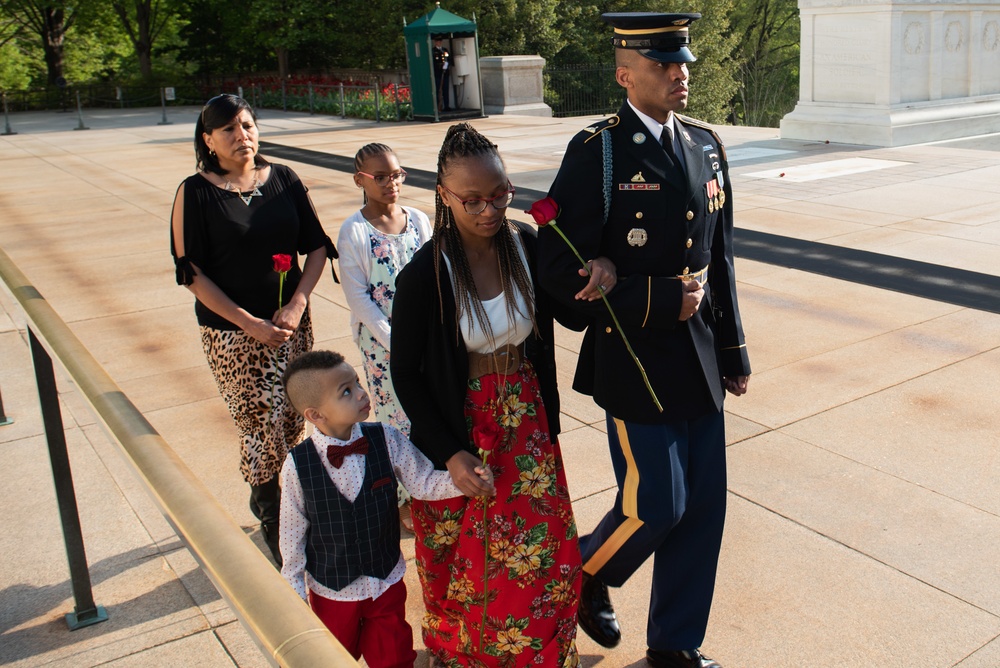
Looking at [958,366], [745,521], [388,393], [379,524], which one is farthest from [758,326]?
[379,524]

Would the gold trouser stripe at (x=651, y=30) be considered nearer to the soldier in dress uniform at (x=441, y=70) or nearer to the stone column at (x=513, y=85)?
the soldier in dress uniform at (x=441, y=70)

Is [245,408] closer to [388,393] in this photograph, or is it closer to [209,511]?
[388,393]

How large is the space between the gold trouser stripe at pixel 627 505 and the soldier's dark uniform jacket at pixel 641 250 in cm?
8

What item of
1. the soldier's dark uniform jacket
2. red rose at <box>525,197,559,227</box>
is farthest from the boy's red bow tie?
red rose at <box>525,197,559,227</box>

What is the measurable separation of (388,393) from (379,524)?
1.20 m

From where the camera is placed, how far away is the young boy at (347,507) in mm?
2824

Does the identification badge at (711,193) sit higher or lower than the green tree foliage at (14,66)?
lower

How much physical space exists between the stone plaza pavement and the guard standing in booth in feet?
39.9

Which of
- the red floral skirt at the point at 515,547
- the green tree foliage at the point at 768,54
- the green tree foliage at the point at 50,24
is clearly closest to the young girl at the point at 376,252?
the red floral skirt at the point at 515,547

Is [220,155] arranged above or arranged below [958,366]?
above

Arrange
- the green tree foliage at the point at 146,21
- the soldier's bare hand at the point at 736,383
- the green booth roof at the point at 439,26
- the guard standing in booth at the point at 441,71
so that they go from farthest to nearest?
the green tree foliage at the point at 146,21 < the guard standing in booth at the point at 441,71 < the green booth roof at the point at 439,26 < the soldier's bare hand at the point at 736,383

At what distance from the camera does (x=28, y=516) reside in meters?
4.47

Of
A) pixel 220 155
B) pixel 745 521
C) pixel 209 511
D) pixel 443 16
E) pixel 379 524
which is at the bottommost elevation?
pixel 745 521

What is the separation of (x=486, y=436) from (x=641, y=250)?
0.71m
